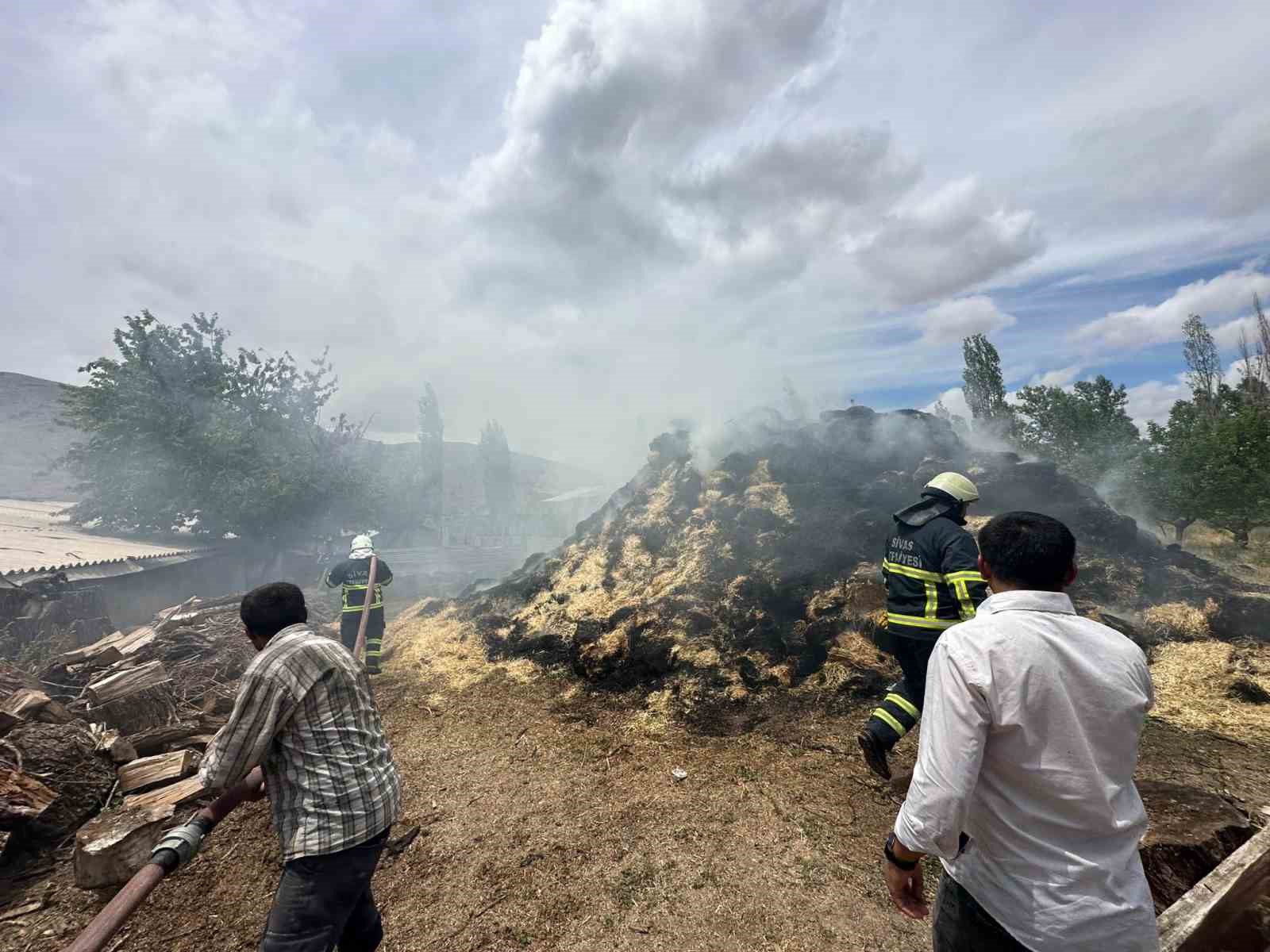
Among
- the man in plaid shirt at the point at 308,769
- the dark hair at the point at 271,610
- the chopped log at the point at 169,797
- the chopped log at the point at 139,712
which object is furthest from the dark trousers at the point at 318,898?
the chopped log at the point at 139,712

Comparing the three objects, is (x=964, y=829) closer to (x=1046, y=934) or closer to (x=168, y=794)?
(x=1046, y=934)

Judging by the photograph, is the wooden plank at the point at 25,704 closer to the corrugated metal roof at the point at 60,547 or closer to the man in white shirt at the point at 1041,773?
the corrugated metal roof at the point at 60,547

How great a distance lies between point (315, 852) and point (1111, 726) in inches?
123

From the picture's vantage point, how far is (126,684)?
600 cm

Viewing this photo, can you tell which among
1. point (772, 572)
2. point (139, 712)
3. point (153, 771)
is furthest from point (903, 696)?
point (139, 712)

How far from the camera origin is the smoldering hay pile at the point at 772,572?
760cm

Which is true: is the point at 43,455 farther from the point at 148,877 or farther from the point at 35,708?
the point at 148,877

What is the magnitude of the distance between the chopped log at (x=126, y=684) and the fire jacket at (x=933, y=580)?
26.7 feet

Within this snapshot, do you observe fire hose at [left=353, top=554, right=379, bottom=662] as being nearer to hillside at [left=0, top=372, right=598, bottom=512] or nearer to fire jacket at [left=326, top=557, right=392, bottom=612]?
fire jacket at [left=326, top=557, right=392, bottom=612]

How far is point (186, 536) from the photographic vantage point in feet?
67.2

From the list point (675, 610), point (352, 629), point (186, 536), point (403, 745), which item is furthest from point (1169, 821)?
point (186, 536)

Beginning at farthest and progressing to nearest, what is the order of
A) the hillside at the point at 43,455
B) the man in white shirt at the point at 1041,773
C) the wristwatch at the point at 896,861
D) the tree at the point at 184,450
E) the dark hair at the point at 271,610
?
the hillside at the point at 43,455 < the tree at the point at 184,450 < the dark hair at the point at 271,610 < the wristwatch at the point at 896,861 < the man in white shirt at the point at 1041,773

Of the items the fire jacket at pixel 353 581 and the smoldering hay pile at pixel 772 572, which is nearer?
the smoldering hay pile at pixel 772 572

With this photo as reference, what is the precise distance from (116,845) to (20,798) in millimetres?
1206
